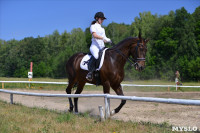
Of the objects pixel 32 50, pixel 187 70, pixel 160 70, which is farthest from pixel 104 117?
pixel 32 50

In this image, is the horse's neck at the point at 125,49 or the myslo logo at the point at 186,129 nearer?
the myslo logo at the point at 186,129

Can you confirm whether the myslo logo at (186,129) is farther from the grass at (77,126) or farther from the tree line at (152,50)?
the tree line at (152,50)

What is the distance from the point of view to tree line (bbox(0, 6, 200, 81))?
151ft

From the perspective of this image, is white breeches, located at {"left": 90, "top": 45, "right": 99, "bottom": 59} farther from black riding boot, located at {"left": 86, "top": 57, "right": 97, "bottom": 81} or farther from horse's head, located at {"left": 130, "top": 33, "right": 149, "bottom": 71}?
horse's head, located at {"left": 130, "top": 33, "right": 149, "bottom": 71}

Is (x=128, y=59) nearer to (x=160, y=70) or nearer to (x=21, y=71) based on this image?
(x=160, y=70)

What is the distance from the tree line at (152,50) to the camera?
46.1 m

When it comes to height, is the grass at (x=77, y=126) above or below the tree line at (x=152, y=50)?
below

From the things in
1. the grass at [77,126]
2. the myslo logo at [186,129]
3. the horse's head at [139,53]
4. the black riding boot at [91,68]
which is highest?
the horse's head at [139,53]

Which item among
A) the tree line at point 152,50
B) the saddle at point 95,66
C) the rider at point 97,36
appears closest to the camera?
the saddle at point 95,66

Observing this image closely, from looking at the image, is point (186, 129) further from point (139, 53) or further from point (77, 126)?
point (139, 53)

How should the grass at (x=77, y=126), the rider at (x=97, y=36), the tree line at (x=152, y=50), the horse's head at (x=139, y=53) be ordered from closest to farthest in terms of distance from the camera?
the grass at (x=77, y=126)
the horse's head at (x=139, y=53)
the rider at (x=97, y=36)
the tree line at (x=152, y=50)

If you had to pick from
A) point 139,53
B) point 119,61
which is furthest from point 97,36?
point 139,53

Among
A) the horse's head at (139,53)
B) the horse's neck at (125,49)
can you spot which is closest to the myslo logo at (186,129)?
the horse's head at (139,53)

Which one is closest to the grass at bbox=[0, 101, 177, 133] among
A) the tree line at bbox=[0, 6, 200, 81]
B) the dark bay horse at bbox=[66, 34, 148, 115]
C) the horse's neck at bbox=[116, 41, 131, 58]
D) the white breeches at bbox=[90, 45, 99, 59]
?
the dark bay horse at bbox=[66, 34, 148, 115]
